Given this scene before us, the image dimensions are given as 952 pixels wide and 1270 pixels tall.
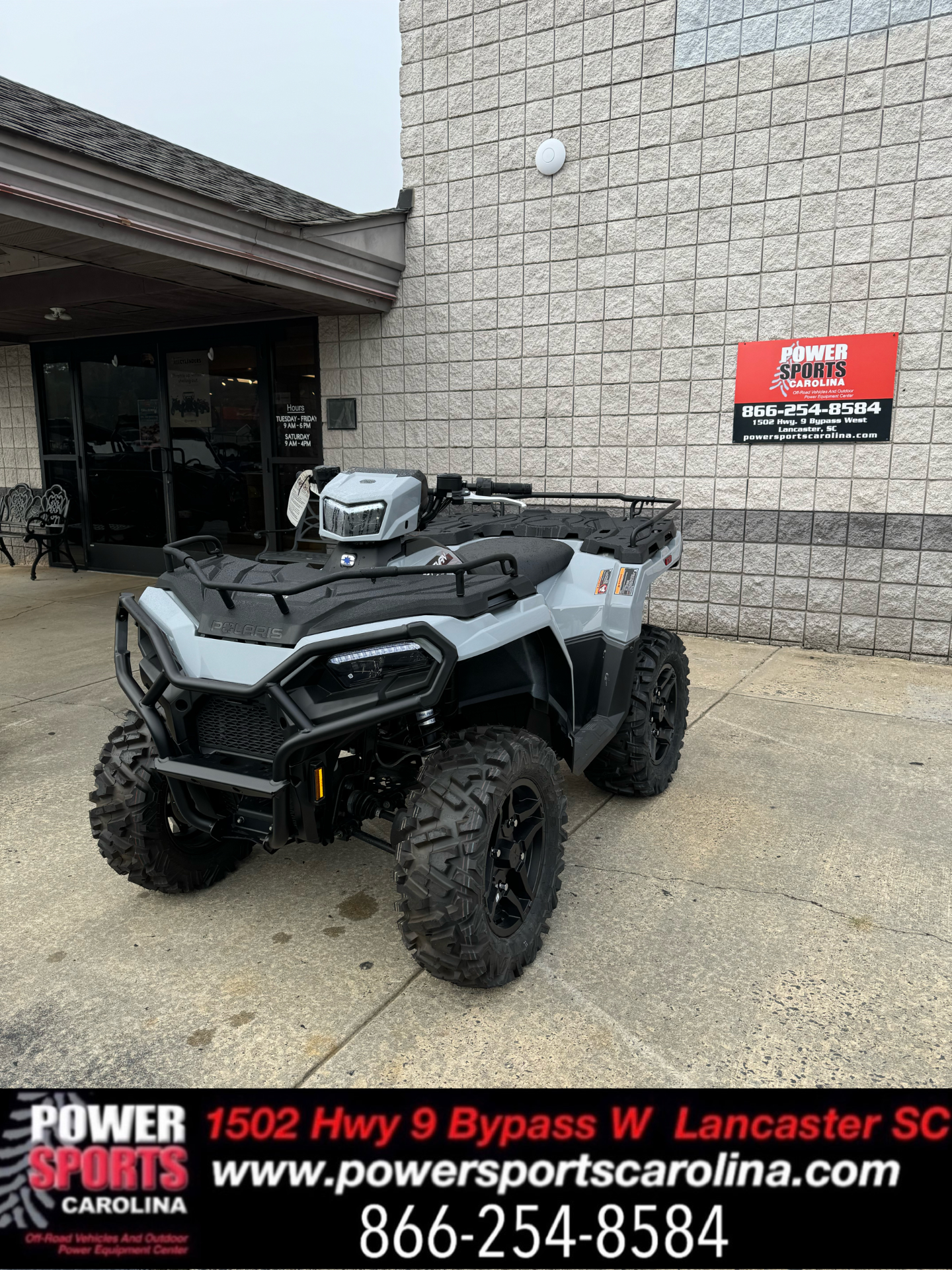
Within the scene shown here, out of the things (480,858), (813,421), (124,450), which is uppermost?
(813,421)

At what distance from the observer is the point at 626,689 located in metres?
3.42

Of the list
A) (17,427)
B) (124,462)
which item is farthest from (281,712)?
(17,427)

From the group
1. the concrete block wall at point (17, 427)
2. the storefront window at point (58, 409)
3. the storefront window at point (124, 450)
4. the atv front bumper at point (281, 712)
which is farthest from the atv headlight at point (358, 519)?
the concrete block wall at point (17, 427)

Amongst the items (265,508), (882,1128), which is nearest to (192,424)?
(265,508)

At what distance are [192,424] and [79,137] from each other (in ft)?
11.7

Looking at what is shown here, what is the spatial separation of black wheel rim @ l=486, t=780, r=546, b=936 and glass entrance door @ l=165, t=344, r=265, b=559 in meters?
7.04

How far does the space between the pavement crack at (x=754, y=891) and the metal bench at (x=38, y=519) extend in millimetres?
8972

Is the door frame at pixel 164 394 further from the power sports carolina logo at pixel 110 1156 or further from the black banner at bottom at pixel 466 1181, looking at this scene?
the black banner at bottom at pixel 466 1181

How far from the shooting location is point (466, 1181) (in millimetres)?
1786

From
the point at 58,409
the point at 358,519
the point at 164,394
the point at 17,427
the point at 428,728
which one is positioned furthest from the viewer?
the point at 17,427

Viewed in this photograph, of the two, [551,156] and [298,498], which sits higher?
[551,156]

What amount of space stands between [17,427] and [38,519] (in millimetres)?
1601

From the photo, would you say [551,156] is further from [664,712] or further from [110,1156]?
[110,1156]

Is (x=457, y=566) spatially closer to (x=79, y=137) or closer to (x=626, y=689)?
(x=626, y=689)
